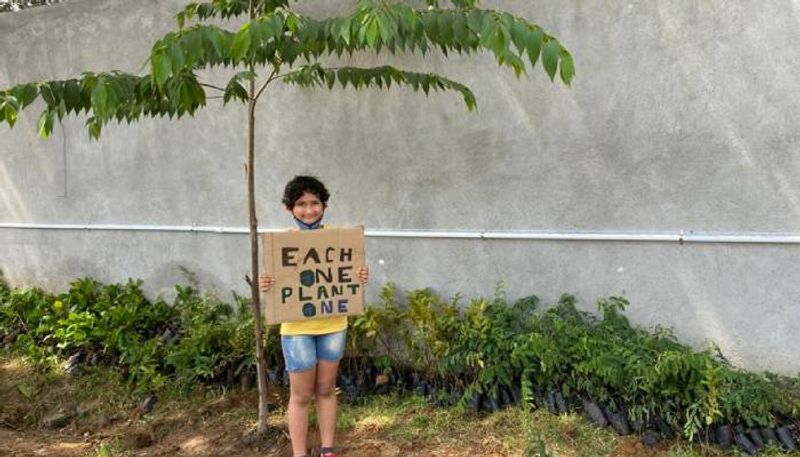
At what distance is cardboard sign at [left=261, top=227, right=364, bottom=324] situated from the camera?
116 inches

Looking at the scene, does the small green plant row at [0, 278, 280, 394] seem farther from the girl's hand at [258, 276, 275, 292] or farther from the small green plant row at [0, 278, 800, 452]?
the girl's hand at [258, 276, 275, 292]

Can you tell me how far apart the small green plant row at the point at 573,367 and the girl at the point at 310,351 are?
40.2 inches

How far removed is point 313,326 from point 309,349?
12cm

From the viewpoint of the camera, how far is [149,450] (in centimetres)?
382

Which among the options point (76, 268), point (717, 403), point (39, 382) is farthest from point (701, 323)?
point (76, 268)

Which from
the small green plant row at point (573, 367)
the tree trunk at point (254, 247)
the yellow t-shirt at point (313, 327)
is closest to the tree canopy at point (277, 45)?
the tree trunk at point (254, 247)

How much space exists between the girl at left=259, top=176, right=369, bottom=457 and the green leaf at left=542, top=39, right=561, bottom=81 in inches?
54.2

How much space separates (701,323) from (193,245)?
14.0 ft

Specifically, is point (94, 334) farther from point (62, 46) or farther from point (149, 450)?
point (62, 46)

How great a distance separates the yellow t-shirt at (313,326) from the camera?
301 centimetres

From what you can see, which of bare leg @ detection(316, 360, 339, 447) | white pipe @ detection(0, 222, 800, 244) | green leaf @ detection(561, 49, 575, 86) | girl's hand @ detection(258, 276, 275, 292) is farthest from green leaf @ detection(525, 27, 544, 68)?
white pipe @ detection(0, 222, 800, 244)

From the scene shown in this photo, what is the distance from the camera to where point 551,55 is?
2.26m

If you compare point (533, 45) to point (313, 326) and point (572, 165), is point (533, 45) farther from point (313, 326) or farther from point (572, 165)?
point (572, 165)

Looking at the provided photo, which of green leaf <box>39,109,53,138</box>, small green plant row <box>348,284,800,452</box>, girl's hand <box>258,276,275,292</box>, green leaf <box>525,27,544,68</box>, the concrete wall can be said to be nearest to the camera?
green leaf <box>525,27,544,68</box>
